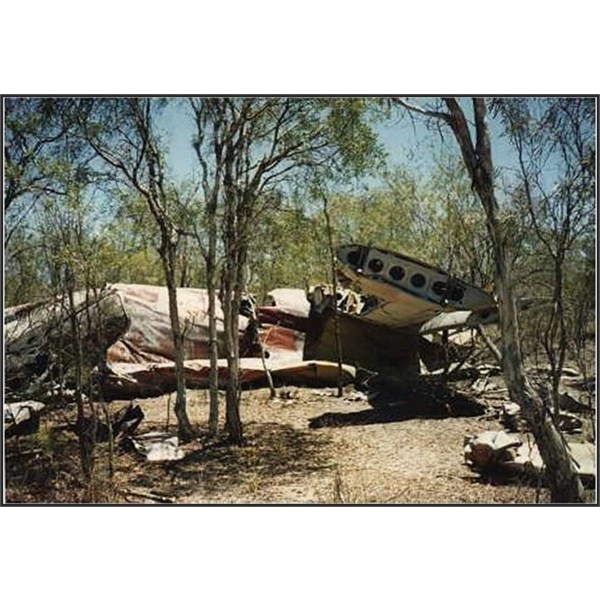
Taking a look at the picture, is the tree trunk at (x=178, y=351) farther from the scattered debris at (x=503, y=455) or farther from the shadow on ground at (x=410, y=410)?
the scattered debris at (x=503, y=455)

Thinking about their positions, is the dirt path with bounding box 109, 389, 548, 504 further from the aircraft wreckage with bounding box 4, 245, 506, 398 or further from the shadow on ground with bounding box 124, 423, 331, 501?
the aircraft wreckage with bounding box 4, 245, 506, 398

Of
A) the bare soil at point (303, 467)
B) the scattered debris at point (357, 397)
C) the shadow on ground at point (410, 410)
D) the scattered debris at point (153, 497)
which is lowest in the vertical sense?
the scattered debris at point (153, 497)

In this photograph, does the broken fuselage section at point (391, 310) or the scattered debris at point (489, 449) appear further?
the broken fuselage section at point (391, 310)

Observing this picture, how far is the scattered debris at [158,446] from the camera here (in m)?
3.99

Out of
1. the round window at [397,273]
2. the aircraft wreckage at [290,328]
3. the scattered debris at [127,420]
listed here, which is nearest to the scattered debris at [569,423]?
the aircraft wreckage at [290,328]

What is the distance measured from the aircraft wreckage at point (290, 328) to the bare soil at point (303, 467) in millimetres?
252

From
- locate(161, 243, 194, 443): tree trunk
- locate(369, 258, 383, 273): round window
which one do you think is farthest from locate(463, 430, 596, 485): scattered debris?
locate(161, 243, 194, 443): tree trunk

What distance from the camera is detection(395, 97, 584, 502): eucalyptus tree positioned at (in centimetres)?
386

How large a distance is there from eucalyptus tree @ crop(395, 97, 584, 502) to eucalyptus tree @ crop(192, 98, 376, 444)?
337mm

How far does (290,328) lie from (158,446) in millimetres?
945

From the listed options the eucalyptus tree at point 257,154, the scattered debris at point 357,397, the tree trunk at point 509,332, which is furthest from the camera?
the scattered debris at point 357,397
